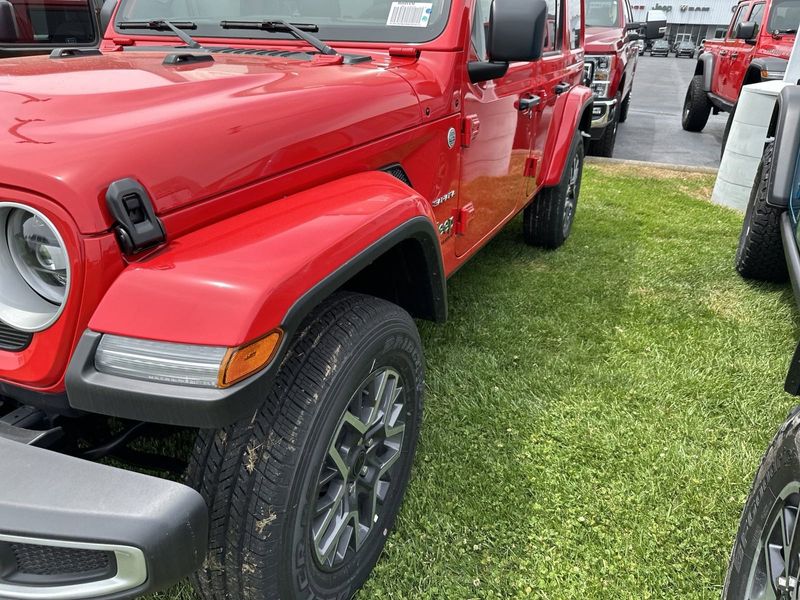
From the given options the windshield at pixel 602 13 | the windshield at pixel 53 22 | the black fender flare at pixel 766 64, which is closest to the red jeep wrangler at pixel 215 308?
the windshield at pixel 53 22

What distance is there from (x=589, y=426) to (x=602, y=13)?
296 inches

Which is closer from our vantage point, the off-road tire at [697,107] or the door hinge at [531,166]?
the door hinge at [531,166]

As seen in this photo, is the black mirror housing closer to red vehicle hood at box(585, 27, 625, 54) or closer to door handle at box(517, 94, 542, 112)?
door handle at box(517, 94, 542, 112)

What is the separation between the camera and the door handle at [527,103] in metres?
3.15

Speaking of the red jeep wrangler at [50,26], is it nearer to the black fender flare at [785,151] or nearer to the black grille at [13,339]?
the black grille at [13,339]

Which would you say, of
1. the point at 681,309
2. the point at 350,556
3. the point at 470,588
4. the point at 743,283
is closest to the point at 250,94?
the point at 350,556

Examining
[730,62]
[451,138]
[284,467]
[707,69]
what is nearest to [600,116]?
[730,62]

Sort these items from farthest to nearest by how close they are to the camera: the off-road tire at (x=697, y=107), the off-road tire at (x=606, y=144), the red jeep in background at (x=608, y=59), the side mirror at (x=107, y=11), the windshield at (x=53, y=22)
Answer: the off-road tire at (x=697, y=107) < the off-road tire at (x=606, y=144) < the red jeep in background at (x=608, y=59) < the windshield at (x=53, y=22) < the side mirror at (x=107, y=11)

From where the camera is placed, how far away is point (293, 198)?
160 cm

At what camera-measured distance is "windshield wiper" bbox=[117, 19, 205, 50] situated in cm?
237

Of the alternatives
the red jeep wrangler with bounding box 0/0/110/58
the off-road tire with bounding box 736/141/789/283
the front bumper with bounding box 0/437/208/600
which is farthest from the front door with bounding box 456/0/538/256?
the red jeep wrangler with bounding box 0/0/110/58

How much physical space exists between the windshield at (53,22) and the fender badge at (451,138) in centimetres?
292

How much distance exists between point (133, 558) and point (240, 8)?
6.98 feet

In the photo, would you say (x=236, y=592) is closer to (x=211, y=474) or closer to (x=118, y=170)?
(x=211, y=474)
